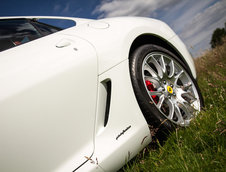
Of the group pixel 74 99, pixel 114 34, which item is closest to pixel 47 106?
pixel 74 99

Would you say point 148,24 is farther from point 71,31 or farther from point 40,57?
point 40,57

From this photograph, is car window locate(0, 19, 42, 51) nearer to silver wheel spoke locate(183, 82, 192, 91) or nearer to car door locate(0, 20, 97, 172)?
car door locate(0, 20, 97, 172)

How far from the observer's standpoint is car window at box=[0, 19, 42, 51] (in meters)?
1.50

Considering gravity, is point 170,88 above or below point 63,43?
below

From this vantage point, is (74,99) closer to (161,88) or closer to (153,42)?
(161,88)

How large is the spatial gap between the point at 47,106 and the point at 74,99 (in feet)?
0.60

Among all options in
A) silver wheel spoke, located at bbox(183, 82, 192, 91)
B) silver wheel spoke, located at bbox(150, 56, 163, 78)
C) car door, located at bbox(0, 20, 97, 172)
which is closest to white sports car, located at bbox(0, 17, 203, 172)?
car door, located at bbox(0, 20, 97, 172)

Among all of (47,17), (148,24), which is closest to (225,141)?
(148,24)

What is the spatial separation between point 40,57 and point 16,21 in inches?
37.7

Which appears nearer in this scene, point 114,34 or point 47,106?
point 47,106

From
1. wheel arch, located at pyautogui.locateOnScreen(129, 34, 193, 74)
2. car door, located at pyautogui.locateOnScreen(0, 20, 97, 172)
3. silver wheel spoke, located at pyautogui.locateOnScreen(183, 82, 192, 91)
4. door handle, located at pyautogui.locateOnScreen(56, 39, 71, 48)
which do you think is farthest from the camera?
silver wheel spoke, located at pyautogui.locateOnScreen(183, 82, 192, 91)

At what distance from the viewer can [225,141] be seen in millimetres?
1213

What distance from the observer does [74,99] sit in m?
1.23

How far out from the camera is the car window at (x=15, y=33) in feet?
4.93
